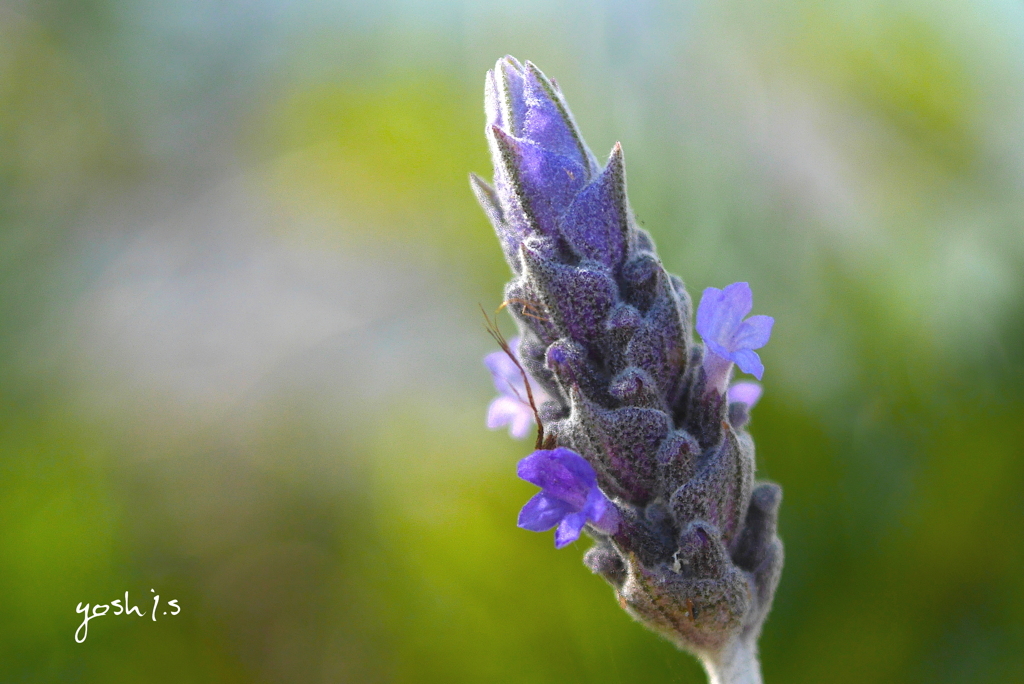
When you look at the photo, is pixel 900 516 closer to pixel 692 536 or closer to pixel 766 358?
pixel 766 358

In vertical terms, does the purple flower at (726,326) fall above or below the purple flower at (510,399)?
below

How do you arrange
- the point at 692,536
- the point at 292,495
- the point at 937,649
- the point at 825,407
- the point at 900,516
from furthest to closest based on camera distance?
1. the point at 292,495
2. the point at 825,407
3. the point at 900,516
4. the point at 937,649
5. the point at 692,536

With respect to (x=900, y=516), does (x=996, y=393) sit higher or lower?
higher

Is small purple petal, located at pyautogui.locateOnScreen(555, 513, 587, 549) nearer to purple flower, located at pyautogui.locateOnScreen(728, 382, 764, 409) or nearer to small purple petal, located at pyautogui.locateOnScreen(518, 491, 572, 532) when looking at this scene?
small purple petal, located at pyautogui.locateOnScreen(518, 491, 572, 532)

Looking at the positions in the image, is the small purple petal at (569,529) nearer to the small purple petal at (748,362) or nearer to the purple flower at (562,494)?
A: the purple flower at (562,494)

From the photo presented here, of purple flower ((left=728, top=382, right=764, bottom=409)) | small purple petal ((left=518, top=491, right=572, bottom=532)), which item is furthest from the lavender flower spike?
purple flower ((left=728, top=382, right=764, bottom=409))

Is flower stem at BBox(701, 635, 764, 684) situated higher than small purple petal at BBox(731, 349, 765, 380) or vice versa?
small purple petal at BBox(731, 349, 765, 380)

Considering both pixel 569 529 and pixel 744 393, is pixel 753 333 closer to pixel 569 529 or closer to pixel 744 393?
pixel 744 393

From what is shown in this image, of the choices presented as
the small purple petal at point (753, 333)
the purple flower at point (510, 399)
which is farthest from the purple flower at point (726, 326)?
the purple flower at point (510, 399)

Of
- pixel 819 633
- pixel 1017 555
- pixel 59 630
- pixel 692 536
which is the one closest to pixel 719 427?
pixel 692 536
